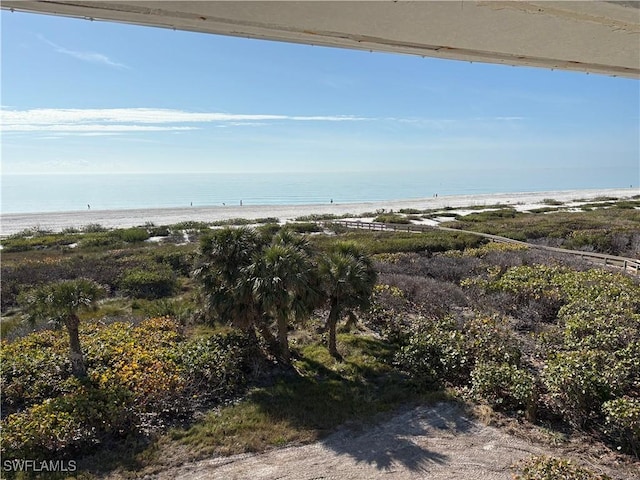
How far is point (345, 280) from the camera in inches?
493

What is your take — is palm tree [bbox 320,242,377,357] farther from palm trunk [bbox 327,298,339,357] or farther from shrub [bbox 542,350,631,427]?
shrub [bbox 542,350,631,427]

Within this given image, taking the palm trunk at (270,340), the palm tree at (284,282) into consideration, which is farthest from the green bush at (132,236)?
the palm tree at (284,282)

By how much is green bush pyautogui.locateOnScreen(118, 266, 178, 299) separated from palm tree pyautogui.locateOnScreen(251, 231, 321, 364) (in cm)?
1193

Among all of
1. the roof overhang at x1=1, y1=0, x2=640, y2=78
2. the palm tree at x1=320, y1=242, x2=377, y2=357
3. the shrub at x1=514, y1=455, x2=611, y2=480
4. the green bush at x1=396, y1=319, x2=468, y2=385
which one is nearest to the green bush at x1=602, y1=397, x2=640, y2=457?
the shrub at x1=514, y1=455, x2=611, y2=480

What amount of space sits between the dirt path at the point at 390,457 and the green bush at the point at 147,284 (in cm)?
1465

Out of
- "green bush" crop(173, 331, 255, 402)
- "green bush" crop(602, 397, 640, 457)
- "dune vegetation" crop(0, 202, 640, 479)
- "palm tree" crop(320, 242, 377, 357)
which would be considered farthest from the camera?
"palm tree" crop(320, 242, 377, 357)

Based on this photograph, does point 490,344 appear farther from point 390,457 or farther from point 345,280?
point 390,457

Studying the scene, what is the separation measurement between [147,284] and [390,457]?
17.6 m

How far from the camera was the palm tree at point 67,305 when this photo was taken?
34.9 ft

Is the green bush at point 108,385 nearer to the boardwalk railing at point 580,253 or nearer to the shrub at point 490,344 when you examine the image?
the shrub at point 490,344

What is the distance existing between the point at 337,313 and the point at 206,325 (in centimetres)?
605

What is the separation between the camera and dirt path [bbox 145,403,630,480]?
310 inches

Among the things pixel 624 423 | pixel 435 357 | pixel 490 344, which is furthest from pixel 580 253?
pixel 624 423

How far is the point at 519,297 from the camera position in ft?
55.7
